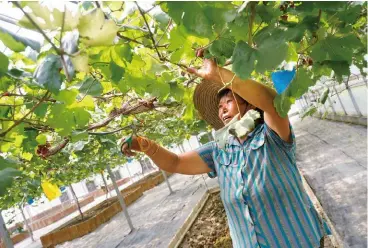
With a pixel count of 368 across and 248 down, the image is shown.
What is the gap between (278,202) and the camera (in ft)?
5.07

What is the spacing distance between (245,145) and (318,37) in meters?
0.92

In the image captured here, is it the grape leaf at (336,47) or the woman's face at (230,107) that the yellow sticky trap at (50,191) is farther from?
the grape leaf at (336,47)

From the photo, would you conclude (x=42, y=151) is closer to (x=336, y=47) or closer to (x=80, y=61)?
(x=80, y=61)

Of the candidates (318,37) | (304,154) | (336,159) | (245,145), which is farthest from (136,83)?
(304,154)

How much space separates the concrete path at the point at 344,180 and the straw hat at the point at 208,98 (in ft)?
6.67

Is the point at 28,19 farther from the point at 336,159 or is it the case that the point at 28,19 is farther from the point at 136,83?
the point at 336,159

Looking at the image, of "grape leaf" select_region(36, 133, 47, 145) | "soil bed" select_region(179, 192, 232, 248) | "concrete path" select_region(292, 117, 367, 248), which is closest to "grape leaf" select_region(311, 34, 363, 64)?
"grape leaf" select_region(36, 133, 47, 145)

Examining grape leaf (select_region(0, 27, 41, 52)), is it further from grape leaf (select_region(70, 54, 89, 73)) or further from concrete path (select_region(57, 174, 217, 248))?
concrete path (select_region(57, 174, 217, 248))

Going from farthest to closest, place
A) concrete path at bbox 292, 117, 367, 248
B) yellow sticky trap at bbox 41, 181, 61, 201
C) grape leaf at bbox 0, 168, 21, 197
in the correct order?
concrete path at bbox 292, 117, 367, 248
yellow sticky trap at bbox 41, 181, 61, 201
grape leaf at bbox 0, 168, 21, 197

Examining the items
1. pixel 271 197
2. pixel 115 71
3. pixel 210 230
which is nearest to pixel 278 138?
pixel 271 197

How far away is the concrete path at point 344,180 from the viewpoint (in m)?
3.27

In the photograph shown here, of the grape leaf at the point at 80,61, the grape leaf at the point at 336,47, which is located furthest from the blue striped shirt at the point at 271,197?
the grape leaf at the point at 80,61

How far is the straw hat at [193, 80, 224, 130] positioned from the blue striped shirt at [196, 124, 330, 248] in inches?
13.0

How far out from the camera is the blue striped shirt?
5.04ft
